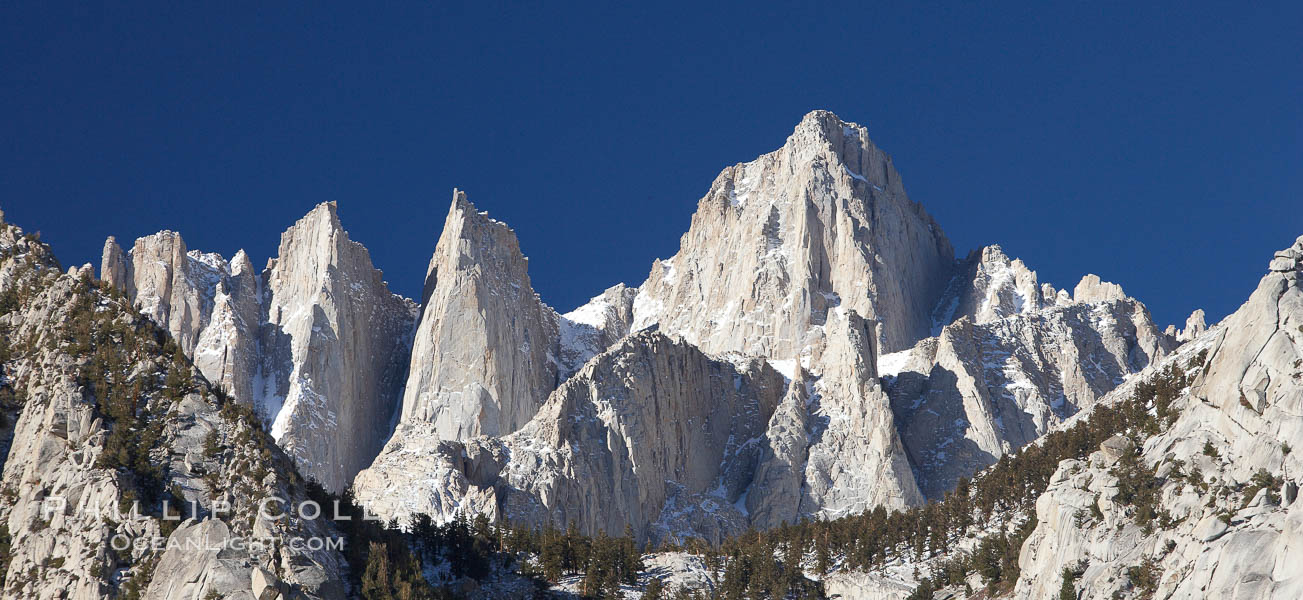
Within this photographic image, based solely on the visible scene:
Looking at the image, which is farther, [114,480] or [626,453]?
[626,453]

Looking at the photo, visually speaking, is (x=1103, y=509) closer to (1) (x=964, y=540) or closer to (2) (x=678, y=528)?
(1) (x=964, y=540)

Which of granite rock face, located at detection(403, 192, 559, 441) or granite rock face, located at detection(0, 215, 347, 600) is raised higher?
granite rock face, located at detection(403, 192, 559, 441)

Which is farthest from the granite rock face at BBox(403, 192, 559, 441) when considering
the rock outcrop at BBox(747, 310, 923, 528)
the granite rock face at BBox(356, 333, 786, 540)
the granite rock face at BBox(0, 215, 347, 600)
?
the granite rock face at BBox(0, 215, 347, 600)

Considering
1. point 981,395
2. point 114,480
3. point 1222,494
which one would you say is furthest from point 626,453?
point 114,480

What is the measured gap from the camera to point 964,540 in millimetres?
113438

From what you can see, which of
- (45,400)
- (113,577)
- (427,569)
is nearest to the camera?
(113,577)

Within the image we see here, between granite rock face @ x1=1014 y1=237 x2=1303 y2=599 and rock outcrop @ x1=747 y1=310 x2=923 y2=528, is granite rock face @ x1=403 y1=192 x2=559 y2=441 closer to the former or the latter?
rock outcrop @ x1=747 y1=310 x2=923 y2=528

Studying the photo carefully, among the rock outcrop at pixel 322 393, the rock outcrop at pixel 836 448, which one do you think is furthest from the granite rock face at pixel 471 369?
the rock outcrop at pixel 836 448

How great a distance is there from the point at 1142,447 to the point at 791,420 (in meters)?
89.0

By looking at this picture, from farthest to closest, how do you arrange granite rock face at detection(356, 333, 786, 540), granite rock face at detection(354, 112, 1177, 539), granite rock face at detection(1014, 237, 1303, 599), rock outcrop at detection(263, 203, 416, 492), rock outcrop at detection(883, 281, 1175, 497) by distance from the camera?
1. rock outcrop at detection(263, 203, 416, 492)
2. rock outcrop at detection(883, 281, 1175, 497)
3. granite rock face at detection(354, 112, 1177, 539)
4. granite rock face at detection(356, 333, 786, 540)
5. granite rock face at detection(1014, 237, 1303, 599)

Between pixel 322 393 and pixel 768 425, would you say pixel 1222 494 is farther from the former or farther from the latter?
pixel 322 393

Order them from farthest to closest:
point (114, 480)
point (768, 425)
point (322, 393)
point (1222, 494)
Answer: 1. point (322, 393)
2. point (768, 425)
3. point (1222, 494)
4. point (114, 480)

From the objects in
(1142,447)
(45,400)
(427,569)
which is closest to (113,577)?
(45,400)

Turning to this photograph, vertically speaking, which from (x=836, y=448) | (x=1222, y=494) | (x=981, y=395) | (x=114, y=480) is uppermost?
(x=981, y=395)
